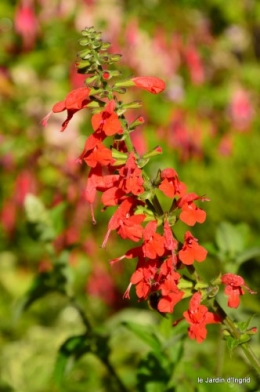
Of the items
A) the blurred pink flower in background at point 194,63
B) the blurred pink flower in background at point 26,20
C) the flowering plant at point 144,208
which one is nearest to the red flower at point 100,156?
the flowering plant at point 144,208

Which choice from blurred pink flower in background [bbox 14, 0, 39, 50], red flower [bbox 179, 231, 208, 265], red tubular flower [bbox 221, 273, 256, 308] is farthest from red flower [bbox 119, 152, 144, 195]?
blurred pink flower in background [bbox 14, 0, 39, 50]

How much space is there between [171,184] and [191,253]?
0.37 ft

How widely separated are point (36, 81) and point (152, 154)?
2968mm

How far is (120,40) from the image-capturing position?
3557mm

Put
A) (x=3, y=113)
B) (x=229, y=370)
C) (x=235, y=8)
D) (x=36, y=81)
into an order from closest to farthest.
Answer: (x=229, y=370) < (x=3, y=113) < (x=36, y=81) < (x=235, y=8)

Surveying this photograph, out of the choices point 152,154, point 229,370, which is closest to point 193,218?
point 152,154

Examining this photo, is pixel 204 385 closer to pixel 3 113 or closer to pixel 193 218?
pixel 193 218

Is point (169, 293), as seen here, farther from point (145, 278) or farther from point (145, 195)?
point (145, 195)

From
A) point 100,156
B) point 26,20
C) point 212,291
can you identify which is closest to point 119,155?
point 100,156

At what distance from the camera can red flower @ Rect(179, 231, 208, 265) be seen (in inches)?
41.3

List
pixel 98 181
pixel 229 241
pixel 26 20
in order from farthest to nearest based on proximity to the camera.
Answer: pixel 26 20
pixel 229 241
pixel 98 181

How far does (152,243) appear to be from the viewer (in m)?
1.06

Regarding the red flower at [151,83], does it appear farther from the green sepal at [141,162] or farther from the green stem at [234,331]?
the green stem at [234,331]

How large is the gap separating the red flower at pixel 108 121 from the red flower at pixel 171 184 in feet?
0.32
